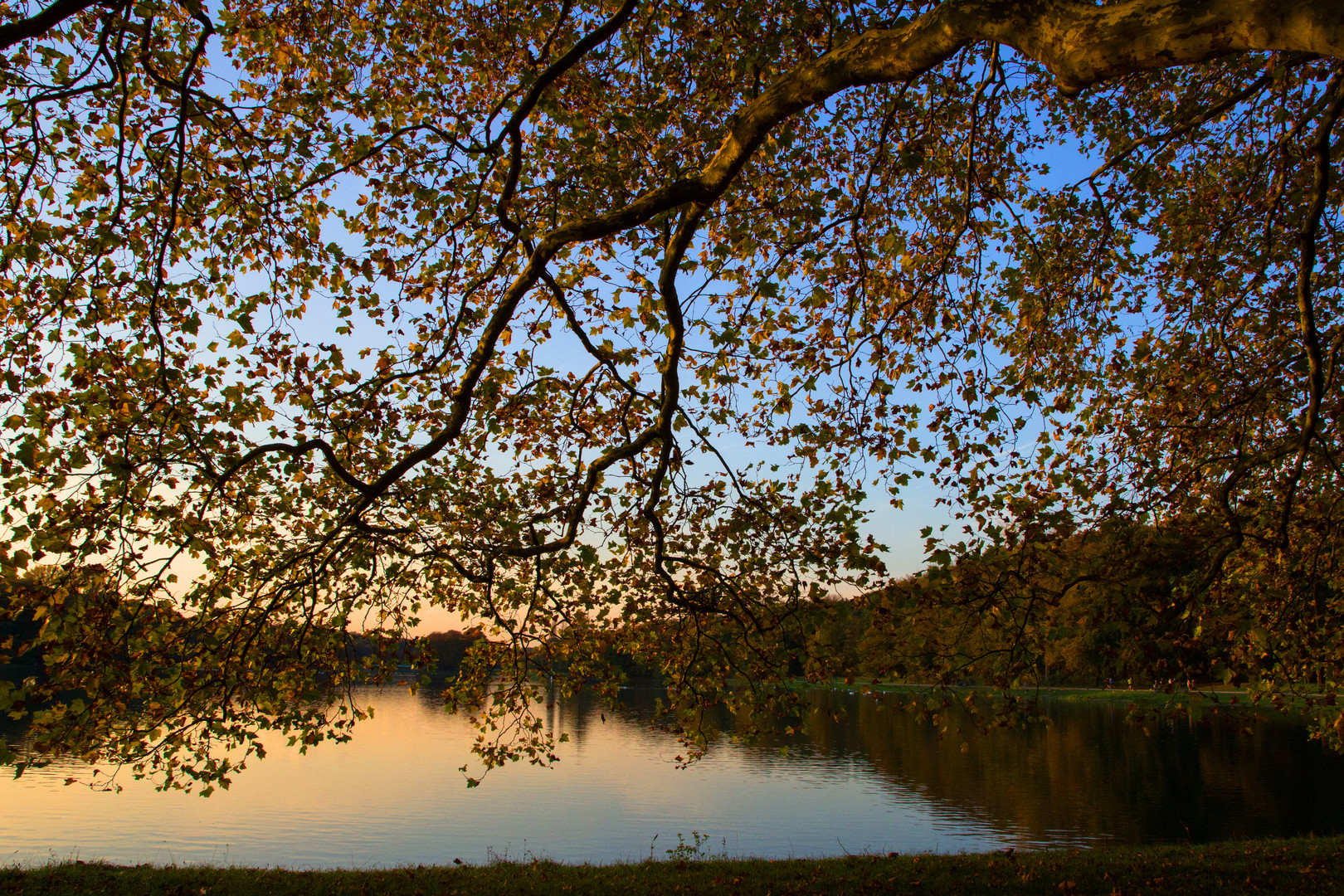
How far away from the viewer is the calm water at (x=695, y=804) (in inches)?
737

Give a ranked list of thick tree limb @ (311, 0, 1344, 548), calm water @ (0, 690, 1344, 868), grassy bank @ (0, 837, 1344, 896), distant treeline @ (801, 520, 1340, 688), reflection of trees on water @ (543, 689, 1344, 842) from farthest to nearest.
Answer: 1. reflection of trees on water @ (543, 689, 1344, 842)
2. calm water @ (0, 690, 1344, 868)
3. grassy bank @ (0, 837, 1344, 896)
4. distant treeline @ (801, 520, 1340, 688)
5. thick tree limb @ (311, 0, 1344, 548)

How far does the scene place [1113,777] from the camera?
2775 cm

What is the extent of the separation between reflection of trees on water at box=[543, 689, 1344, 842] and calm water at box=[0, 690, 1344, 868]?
13 cm

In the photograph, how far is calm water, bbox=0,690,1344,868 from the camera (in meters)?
18.7

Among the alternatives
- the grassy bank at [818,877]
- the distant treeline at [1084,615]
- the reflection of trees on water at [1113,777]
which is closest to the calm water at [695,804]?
the reflection of trees on water at [1113,777]

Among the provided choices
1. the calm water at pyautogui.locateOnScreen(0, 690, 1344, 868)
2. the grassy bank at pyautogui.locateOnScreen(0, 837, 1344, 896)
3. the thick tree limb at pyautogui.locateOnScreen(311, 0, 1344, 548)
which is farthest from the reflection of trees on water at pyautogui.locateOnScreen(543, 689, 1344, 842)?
A: the thick tree limb at pyautogui.locateOnScreen(311, 0, 1344, 548)

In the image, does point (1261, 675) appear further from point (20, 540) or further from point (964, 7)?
point (20, 540)

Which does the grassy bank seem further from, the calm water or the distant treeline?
the distant treeline

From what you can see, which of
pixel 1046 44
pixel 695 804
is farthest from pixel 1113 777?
pixel 1046 44

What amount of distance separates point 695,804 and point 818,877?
12.8m

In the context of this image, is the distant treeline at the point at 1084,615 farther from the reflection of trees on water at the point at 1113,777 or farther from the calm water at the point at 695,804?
the calm water at the point at 695,804

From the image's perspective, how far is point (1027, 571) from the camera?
7.86 meters

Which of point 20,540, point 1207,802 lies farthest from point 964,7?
point 1207,802

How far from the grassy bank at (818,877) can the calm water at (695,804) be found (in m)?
2.68
